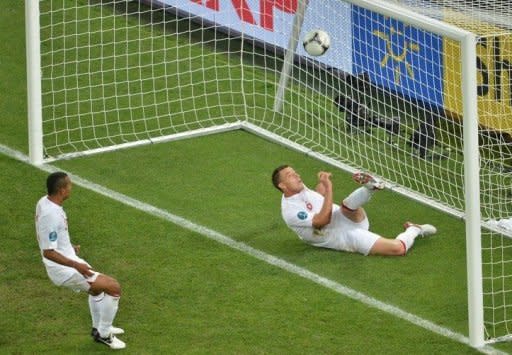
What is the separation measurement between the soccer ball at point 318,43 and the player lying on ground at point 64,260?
4.21 meters

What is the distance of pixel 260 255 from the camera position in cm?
1514

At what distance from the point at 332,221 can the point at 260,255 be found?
2.49 feet

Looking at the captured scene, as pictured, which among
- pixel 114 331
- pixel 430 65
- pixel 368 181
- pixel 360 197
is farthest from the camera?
pixel 430 65

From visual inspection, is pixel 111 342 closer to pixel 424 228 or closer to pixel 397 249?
pixel 397 249

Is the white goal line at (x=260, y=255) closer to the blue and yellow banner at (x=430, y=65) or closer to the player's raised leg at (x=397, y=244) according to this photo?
the player's raised leg at (x=397, y=244)

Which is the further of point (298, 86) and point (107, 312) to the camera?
point (298, 86)

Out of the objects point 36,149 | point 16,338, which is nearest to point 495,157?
point 36,149

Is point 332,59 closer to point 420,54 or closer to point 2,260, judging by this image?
point 420,54

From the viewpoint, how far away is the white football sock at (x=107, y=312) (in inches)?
514

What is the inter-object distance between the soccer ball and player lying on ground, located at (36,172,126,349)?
166 inches

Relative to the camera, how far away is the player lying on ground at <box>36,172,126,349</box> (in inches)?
509

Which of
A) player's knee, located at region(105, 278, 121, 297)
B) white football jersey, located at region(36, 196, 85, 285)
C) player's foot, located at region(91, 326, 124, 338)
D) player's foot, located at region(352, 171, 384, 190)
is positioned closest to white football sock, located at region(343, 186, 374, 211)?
player's foot, located at region(352, 171, 384, 190)

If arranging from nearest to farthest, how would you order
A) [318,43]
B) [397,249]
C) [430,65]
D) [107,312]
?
1. [107,312]
2. [397,249]
3. [318,43]
4. [430,65]

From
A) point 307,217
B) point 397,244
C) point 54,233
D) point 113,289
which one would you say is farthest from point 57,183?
point 397,244
